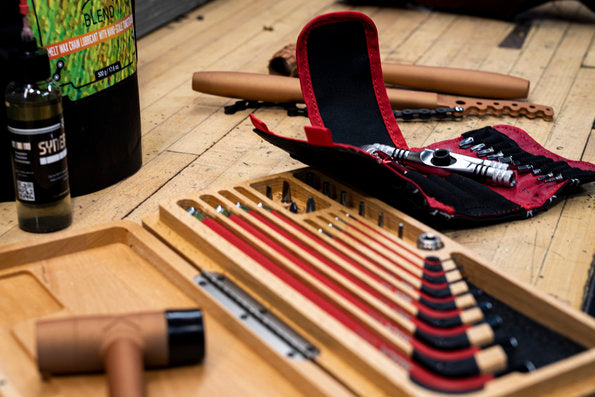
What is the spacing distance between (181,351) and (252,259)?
22 centimetres

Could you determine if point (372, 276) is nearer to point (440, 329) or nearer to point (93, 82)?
point (440, 329)

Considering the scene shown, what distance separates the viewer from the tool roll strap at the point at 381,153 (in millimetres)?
1266

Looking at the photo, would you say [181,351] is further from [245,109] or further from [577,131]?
[577,131]

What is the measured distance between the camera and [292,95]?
74.0 inches

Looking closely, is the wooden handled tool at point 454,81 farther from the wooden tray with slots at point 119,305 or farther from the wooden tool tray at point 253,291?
the wooden tray with slots at point 119,305

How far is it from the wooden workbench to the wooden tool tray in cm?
17

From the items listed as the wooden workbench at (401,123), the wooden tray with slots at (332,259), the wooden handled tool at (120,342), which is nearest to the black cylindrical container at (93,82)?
the wooden workbench at (401,123)

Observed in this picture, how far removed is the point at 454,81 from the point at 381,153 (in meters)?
0.64

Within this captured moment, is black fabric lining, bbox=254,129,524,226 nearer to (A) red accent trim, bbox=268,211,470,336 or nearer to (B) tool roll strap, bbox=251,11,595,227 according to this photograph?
(B) tool roll strap, bbox=251,11,595,227

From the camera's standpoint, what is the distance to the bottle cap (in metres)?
1.09

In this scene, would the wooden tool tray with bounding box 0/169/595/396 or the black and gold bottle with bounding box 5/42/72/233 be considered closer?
the wooden tool tray with bounding box 0/169/595/396

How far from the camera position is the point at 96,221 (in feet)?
4.43

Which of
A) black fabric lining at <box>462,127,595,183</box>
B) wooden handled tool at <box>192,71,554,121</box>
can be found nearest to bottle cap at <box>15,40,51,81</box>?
wooden handled tool at <box>192,71,554,121</box>

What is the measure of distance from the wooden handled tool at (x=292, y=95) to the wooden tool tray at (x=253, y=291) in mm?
603
